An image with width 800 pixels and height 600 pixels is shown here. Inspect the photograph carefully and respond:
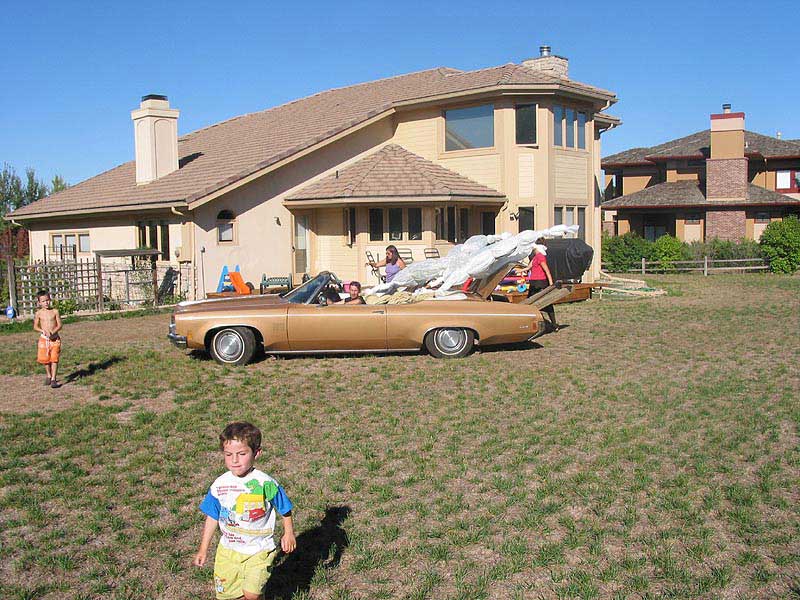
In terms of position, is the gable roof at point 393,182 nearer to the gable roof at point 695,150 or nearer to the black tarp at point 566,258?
the black tarp at point 566,258

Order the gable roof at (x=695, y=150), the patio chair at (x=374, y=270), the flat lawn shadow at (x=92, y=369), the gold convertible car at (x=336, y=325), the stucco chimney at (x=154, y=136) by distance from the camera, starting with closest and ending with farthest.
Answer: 1. the flat lawn shadow at (x=92, y=369)
2. the gold convertible car at (x=336, y=325)
3. the patio chair at (x=374, y=270)
4. the stucco chimney at (x=154, y=136)
5. the gable roof at (x=695, y=150)

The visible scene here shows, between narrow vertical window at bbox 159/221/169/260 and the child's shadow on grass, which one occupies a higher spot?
narrow vertical window at bbox 159/221/169/260

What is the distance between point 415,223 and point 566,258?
4.16 m

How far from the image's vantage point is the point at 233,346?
11.3m

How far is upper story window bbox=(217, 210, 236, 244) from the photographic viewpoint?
20.6 m

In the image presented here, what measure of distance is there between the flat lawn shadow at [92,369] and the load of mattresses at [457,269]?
3791mm

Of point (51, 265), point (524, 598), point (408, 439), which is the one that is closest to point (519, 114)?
point (51, 265)

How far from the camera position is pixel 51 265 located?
757 inches

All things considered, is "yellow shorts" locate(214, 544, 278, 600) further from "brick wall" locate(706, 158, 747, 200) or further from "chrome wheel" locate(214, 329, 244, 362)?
"brick wall" locate(706, 158, 747, 200)

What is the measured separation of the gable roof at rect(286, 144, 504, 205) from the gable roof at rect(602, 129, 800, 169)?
88.0ft

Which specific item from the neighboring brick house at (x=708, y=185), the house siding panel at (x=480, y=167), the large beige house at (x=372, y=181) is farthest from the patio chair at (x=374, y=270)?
the neighboring brick house at (x=708, y=185)

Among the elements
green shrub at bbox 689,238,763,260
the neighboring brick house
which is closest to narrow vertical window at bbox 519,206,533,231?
green shrub at bbox 689,238,763,260

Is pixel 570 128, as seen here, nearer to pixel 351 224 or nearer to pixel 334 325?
pixel 351 224

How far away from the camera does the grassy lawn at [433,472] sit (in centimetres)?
478
